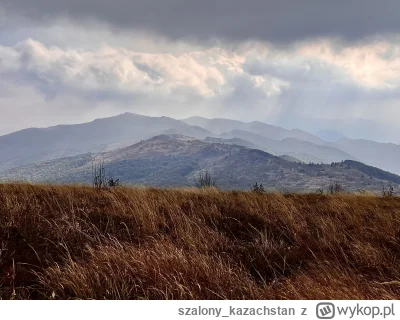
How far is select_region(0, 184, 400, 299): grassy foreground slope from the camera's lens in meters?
3.81

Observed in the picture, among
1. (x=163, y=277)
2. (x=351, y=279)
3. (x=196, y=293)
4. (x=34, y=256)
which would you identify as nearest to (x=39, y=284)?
(x=34, y=256)

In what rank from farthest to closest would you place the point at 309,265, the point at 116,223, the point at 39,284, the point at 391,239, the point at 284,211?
the point at 284,211 < the point at 116,223 < the point at 391,239 < the point at 309,265 < the point at 39,284

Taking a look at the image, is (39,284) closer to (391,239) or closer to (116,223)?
(116,223)

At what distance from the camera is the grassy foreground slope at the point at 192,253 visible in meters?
3.81

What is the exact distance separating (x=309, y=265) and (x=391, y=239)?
252 centimetres
